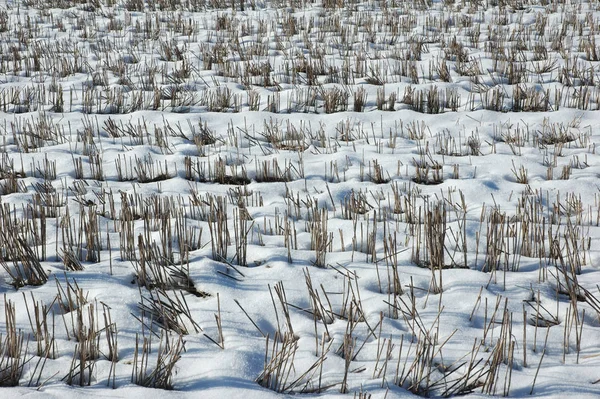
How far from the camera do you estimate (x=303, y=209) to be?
4.11 meters

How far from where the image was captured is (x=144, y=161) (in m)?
4.99

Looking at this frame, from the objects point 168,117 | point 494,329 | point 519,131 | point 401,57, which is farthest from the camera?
point 401,57

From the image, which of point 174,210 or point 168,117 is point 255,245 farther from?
point 168,117

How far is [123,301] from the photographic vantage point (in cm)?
275

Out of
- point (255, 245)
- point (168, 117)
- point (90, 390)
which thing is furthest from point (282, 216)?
point (168, 117)

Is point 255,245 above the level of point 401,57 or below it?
below

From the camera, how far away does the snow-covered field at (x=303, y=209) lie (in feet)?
7.62

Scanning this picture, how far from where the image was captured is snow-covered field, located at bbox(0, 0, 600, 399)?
232cm

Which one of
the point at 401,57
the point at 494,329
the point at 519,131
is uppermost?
the point at 401,57

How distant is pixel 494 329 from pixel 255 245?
1503 mm

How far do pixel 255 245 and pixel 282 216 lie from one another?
0.51 m

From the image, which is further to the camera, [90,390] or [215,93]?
[215,93]

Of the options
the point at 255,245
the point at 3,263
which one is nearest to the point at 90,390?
the point at 3,263

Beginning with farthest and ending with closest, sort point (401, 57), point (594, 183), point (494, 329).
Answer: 1. point (401, 57)
2. point (594, 183)
3. point (494, 329)
